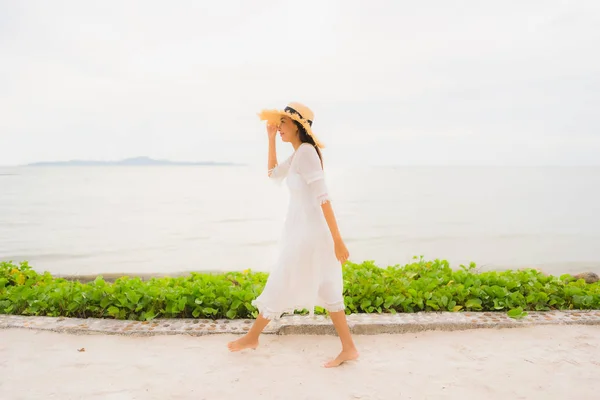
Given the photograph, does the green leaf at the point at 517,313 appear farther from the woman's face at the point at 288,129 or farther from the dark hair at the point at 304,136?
the woman's face at the point at 288,129

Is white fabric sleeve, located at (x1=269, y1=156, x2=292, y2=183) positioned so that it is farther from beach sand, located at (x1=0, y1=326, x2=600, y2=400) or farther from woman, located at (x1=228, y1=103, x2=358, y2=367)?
beach sand, located at (x1=0, y1=326, x2=600, y2=400)

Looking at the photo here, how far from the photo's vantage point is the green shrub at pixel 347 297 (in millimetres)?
5582

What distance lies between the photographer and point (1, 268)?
7355mm

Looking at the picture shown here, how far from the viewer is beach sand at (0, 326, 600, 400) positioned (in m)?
3.94

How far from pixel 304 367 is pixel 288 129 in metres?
2.12

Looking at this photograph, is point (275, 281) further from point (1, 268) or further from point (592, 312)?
point (1, 268)

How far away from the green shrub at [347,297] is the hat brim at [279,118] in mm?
2123

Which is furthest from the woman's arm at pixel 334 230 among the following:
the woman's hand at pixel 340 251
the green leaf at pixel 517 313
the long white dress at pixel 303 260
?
the green leaf at pixel 517 313

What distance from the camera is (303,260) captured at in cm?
446

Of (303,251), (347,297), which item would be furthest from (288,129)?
(347,297)

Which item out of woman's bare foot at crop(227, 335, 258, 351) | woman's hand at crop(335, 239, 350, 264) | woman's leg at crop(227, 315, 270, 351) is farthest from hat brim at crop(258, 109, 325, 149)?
woman's bare foot at crop(227, 335, 258, 351)

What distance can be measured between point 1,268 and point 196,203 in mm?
31013

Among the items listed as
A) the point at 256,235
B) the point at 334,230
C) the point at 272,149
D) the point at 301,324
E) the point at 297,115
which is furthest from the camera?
the point at 256,235

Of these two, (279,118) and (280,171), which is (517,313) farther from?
(279,118)
